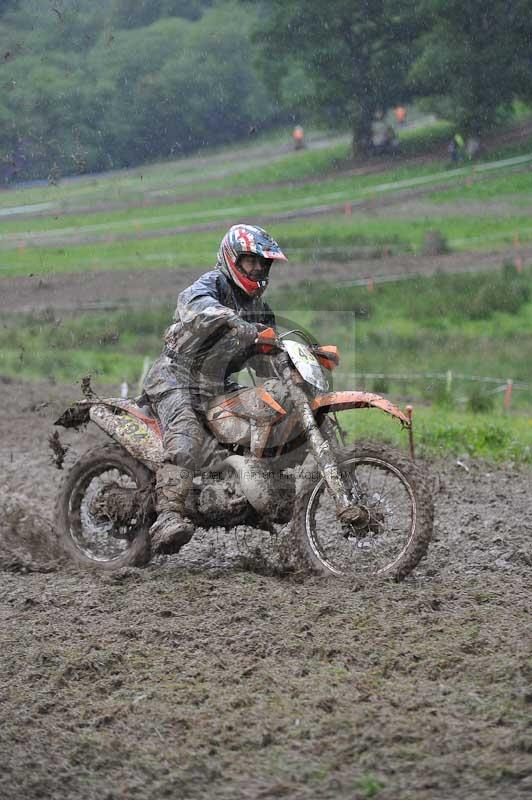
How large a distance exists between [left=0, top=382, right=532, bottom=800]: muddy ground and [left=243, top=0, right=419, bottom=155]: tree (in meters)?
30.4

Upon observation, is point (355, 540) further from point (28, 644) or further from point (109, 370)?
point (109, 370)

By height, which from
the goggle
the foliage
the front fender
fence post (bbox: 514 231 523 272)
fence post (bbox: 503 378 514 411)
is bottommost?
fence post (bbox: 503 378 514 411)

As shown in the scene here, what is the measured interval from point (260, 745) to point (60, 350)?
1893cm

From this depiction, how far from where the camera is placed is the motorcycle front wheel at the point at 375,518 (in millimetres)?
7547

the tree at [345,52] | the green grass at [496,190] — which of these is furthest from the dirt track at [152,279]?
the tree at [345,52]

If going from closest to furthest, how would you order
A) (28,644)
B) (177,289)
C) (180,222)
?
A: (28,644), (177,289), (180,222)

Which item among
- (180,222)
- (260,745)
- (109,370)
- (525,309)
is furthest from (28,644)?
(180,222)

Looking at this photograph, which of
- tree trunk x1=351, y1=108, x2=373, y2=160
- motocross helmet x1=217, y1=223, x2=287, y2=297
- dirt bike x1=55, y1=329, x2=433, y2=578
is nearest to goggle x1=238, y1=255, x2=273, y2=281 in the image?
motocross helmet x1=217, y1=223, x2=287, y2=297

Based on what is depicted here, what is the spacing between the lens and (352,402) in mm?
7801

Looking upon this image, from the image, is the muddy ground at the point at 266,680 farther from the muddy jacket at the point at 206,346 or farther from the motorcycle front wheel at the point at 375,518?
the muddy jacket at the point at 206,346

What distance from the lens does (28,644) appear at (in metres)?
6.86

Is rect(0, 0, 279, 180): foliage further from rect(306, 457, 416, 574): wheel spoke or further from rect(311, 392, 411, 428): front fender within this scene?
rect(306, 457, 416, 574): wheel spoke

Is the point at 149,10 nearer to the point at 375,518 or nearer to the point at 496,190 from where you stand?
the point at 496,190

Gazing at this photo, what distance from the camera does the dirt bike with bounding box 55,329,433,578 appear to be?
7648 mm
